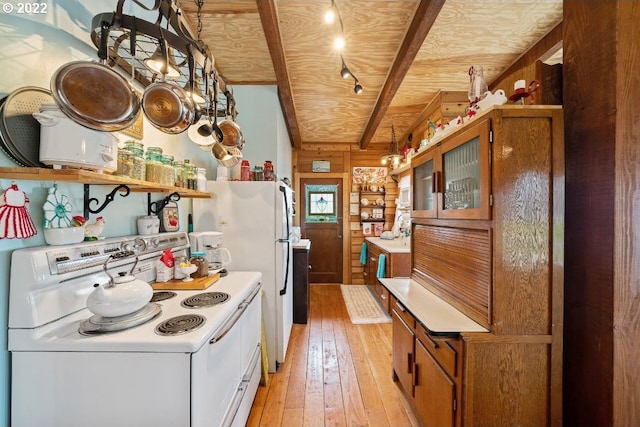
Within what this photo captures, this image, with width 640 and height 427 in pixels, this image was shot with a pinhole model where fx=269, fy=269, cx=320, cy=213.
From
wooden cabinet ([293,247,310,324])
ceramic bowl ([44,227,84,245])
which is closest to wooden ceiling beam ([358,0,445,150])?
wooden cabinet ([293,247,310,324])

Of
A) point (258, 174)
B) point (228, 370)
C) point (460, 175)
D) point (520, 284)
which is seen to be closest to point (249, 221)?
point (258, 174)

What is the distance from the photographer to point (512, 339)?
1198 millimetres

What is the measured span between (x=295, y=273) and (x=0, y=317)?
2.56 m

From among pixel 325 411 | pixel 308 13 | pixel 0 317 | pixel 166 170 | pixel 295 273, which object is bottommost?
pixel 325 411

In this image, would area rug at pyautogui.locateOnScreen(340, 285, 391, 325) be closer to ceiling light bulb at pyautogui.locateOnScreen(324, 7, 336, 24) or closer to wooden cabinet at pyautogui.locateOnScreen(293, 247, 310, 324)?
wooden cabinet at pyautogui.locateOnScreen(293, 247, 310, 324)

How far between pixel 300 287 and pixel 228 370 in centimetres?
203

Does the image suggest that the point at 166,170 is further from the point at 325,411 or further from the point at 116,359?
the point at 325,411

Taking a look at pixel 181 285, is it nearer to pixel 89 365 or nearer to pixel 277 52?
pixel 89 365

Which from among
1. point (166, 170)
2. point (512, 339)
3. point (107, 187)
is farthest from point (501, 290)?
point (107, 187)

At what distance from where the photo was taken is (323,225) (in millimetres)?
5227

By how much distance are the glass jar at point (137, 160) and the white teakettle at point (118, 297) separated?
1.74 ft

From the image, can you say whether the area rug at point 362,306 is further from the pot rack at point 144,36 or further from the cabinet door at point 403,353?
the pot rack at point 144,36

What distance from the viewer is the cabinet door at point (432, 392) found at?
1.29 meters

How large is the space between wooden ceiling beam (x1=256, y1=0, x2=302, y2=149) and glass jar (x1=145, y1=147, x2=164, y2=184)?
114cm
